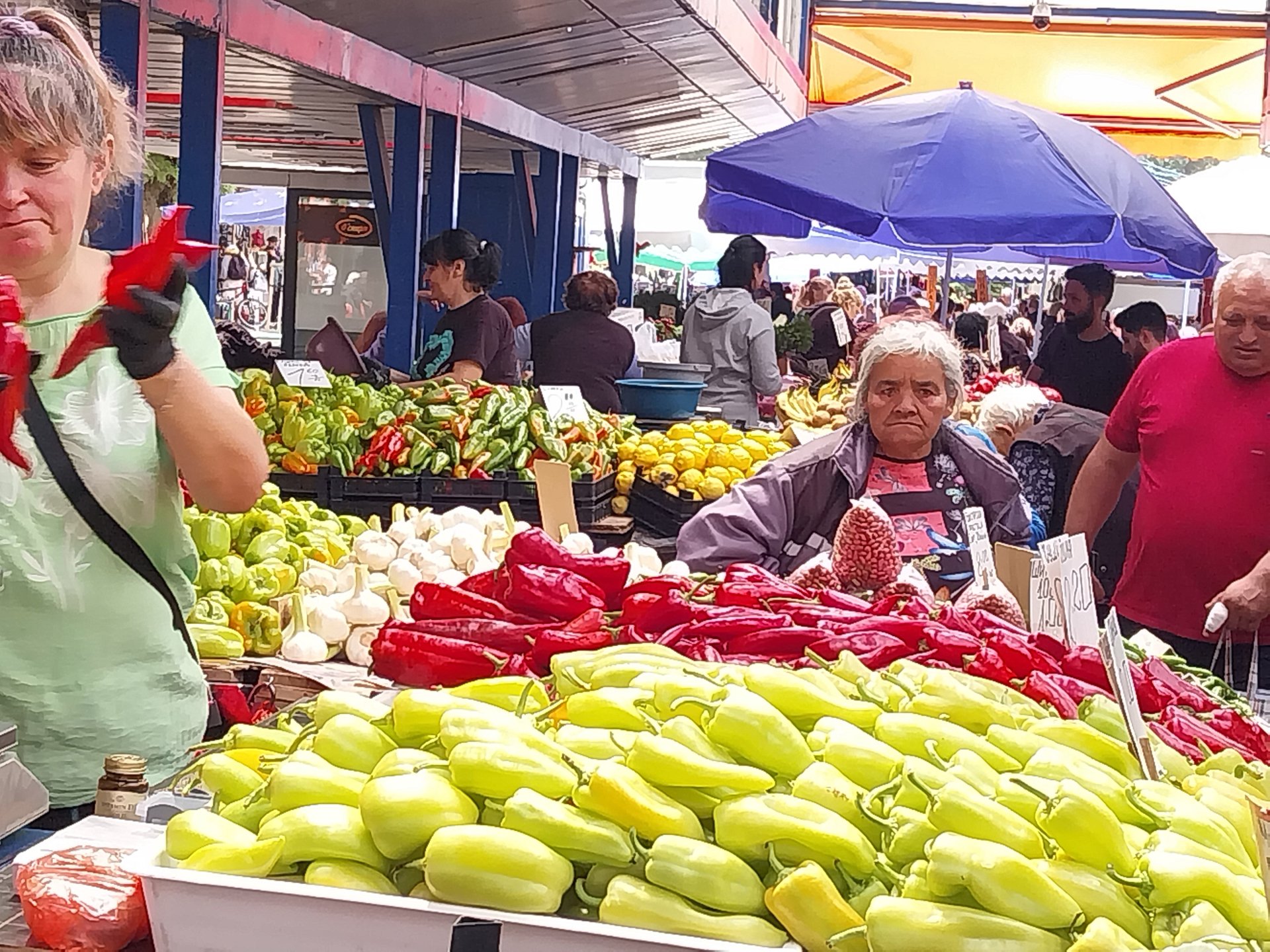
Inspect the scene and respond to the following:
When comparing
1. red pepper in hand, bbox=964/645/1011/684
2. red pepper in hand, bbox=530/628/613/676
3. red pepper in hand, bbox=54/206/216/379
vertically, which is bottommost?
red pepper in hand, bbox=530/628/613/676

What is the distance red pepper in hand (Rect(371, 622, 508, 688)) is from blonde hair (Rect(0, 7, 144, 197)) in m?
1.15

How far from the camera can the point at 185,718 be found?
2.41 m

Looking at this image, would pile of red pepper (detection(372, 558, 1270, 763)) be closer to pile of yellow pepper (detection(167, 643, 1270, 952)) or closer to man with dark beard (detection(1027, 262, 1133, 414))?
pile of yellow pepper (detection(167, 643, 1270, 952))

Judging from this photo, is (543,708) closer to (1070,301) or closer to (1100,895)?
(1100,895)

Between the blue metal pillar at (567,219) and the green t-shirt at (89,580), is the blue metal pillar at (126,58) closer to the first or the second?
the green t-shirt at (89,580)

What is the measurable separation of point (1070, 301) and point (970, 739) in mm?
7820

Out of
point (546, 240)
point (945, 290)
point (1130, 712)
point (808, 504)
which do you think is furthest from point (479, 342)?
point (546, 240)

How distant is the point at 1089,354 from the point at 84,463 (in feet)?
25.2

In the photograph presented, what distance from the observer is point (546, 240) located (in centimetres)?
1448

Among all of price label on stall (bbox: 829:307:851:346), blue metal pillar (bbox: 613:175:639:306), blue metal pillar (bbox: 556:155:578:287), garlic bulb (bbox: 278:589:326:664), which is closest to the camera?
garlic bulb (bbox: 278:589:326:664)

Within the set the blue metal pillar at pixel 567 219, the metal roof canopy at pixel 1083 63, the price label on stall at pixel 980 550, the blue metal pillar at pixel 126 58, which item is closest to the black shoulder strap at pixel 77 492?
the price label on stall at pixel 980 550

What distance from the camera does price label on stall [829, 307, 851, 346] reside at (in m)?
12.0

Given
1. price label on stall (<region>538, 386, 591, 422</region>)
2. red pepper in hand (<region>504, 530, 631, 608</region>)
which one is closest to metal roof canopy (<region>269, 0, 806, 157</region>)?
price label on stall (<region>538, 386, 591, 422</region>)

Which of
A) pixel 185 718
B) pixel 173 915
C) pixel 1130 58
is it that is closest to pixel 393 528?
pixel 185 718
